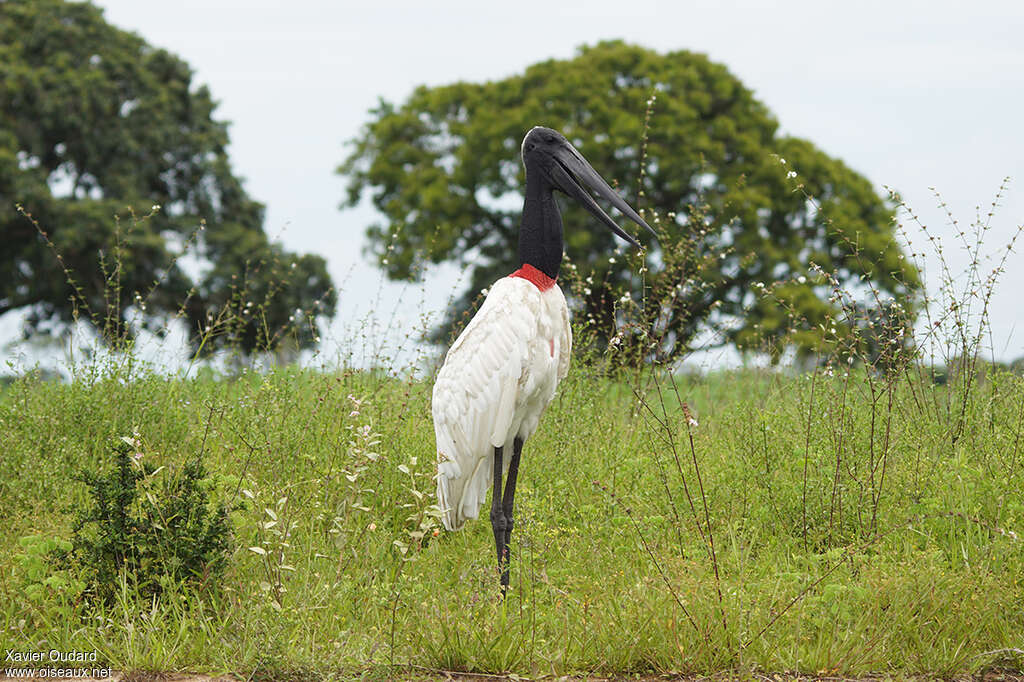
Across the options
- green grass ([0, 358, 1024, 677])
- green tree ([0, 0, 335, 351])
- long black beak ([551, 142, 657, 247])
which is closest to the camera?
green grass ([0, 358, 1024, 677])

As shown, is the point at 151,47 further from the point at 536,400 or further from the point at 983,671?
the point at 983,671

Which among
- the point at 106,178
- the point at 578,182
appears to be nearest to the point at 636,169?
the point at 106,178

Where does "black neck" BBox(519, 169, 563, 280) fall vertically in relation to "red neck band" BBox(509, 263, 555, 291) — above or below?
above

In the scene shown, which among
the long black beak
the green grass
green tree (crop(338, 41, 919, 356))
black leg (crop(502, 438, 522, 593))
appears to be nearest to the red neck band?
the long black beak

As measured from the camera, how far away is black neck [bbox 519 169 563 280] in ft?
19.1

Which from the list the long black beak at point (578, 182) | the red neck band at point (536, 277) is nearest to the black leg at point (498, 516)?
the red neck band at point (536, 277)

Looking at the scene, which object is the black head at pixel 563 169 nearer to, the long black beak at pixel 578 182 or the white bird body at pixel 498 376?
the long black beak at pixel 578 182

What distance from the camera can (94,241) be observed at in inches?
862

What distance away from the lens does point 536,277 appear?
19.1 feet

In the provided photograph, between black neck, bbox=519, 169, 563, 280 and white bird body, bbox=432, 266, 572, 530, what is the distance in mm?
126

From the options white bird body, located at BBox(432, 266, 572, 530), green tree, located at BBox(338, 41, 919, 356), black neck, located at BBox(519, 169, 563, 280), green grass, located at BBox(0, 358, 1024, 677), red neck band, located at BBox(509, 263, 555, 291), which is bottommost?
green grass, located at BBox(0, 358, 1024, 677)

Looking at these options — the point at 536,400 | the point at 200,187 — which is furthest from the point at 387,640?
the point at 200,187

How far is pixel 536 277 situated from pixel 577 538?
5.79ft

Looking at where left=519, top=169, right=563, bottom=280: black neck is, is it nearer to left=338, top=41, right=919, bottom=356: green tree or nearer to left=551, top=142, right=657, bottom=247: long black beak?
left=551, top=142, right=657, bottom=247: long black beak
